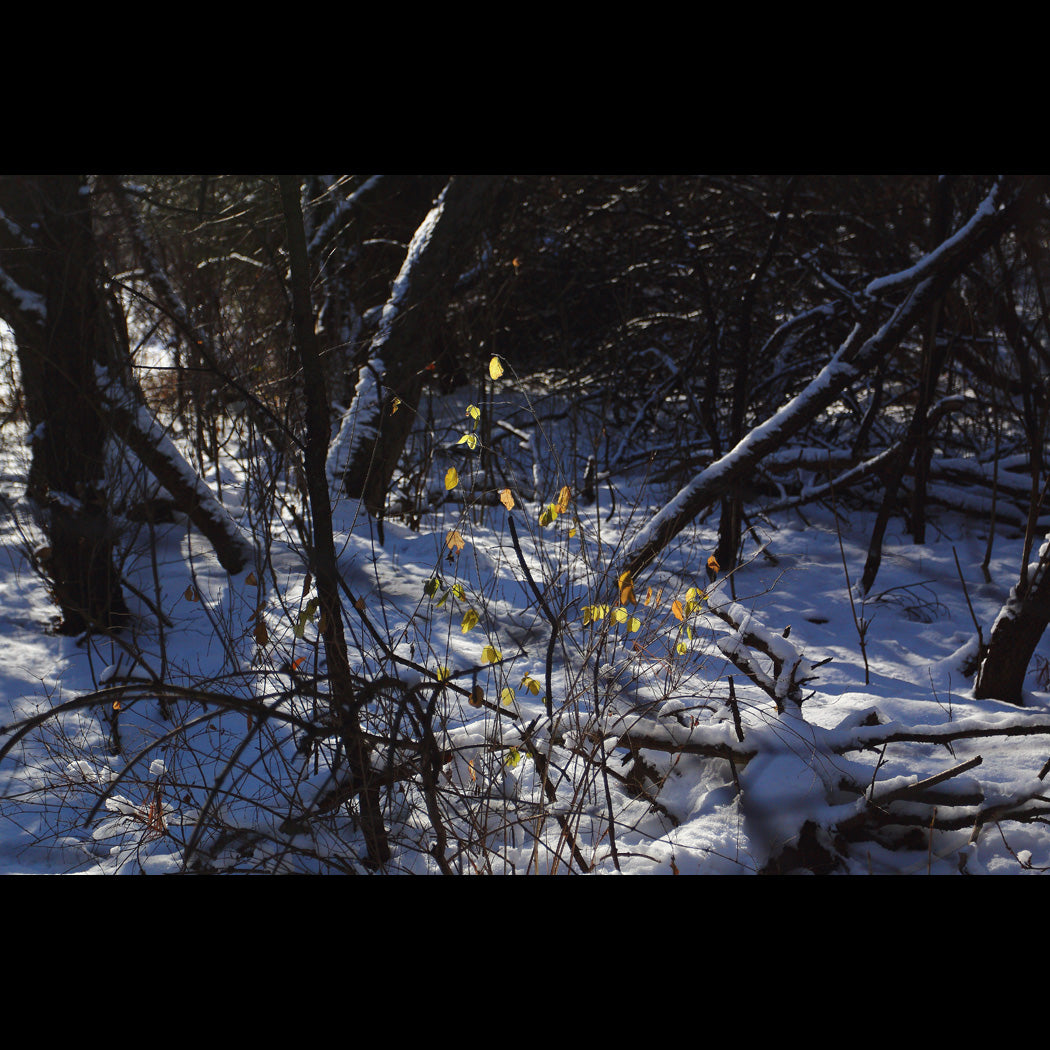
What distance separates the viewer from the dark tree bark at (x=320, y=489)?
2.14 metres

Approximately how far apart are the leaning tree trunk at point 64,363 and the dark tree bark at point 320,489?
1.83m

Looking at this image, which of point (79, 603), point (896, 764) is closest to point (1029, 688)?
point (896, 764)

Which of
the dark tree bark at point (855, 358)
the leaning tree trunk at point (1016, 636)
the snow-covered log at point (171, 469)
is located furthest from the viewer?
the snow-covered log at point (171, 469)

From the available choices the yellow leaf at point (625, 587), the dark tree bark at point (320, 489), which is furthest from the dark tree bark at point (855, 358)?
the dark tree bark at point (320, 489)

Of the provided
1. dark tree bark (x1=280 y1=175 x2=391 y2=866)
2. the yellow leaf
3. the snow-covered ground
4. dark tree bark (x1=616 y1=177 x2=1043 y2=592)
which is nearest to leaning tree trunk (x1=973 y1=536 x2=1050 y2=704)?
the snow-covered ground

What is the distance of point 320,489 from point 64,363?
230 cm

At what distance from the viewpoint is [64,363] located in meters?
3.79

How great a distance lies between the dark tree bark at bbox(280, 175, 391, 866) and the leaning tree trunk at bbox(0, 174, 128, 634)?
1833 millimetres

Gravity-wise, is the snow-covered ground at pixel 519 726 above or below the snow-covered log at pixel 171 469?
below

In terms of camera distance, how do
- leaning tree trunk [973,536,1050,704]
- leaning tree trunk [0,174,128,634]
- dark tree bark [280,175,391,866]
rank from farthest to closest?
leaning tree trunk [0,174,128,634], leaning tree trunk [973,536,1050,704], dark tree bark [280,175,391,866]

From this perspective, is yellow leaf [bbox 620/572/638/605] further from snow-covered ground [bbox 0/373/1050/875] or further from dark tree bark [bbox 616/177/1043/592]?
dark tree bark [bbox 616/177/1043/592]

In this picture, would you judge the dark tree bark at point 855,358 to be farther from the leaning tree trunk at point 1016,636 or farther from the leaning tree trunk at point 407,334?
the leaning tree trunk at point 407,334

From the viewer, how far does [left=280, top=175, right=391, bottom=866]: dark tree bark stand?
2.14 metres

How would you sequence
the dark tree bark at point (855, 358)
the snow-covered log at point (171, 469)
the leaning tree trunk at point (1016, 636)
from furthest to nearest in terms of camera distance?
the snow-covered log at point (171, 469) < the dark tree bark at point (855, 358) < the leaning tree trunk at point (1016, 636)
